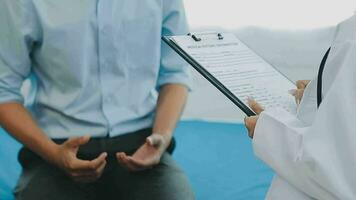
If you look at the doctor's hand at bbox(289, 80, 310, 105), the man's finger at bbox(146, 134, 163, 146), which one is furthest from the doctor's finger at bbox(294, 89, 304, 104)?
the man's finger at bbox(146, 134, 163, 146)

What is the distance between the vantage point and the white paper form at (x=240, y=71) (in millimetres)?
916

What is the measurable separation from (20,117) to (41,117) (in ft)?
0.21

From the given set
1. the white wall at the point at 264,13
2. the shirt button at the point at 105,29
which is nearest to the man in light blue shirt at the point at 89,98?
the shirt button at the point at 105,29

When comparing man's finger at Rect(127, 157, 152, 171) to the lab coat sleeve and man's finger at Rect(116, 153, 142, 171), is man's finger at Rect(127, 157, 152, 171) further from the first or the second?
the lab coat sleeve

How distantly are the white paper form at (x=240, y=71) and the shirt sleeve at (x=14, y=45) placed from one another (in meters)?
0.33

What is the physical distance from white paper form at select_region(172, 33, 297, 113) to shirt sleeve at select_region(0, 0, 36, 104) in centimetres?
33

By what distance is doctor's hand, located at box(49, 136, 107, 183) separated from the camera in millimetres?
1014

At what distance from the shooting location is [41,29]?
111cm

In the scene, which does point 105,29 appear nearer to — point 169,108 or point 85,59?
point 85,59

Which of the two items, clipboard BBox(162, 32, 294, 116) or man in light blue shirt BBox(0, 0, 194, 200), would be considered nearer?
clipboard BBox(162, 32, 294, 116)

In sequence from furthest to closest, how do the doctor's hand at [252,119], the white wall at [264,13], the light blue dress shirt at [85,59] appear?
1. the white wall at [264,13]
2. the light blue dress shirt at [85,59]
3. the doctor's hand at [252,119]

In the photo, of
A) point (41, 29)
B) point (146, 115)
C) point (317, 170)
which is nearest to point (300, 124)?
point (317, 170)

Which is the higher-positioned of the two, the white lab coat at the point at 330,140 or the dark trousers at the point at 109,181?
the white lab coat at the point at 330,140

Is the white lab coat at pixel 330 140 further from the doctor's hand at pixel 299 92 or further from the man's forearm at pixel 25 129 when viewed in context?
the man's forearm at pixel 25 129
